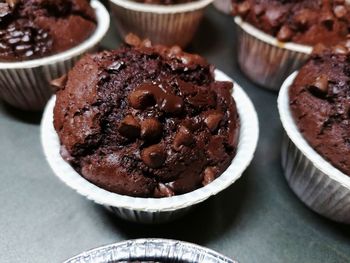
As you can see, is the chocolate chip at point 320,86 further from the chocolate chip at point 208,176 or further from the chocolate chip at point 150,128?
the chocolate chip at point 150,128

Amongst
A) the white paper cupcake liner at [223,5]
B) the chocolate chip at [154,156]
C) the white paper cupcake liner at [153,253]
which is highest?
the chocolate chip at [154,156]

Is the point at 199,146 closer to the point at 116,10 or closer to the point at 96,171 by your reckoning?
the point at 96,171

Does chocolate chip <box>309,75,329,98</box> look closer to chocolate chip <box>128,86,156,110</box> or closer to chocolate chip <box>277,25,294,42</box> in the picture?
chocolate chip <box>277,25,294,42</box>

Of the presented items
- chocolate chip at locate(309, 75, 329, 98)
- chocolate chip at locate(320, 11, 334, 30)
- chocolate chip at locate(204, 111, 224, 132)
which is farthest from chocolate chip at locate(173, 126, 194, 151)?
chocolate chip at locate(320, 11, 334, 30)

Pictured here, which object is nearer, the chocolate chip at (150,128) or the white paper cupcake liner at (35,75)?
the chocolate chip at (150,128)

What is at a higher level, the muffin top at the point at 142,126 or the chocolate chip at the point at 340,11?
the chocolate chip at the point at 340,11

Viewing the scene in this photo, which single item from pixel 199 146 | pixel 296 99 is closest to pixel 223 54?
pixel 296 99

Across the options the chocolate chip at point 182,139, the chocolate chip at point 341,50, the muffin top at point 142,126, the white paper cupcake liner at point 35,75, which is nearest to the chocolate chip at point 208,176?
the muffin top at point 142,126
